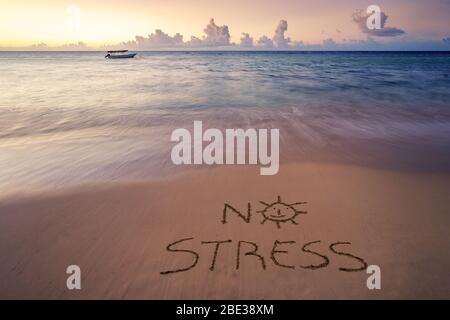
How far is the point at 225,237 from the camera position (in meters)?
4.25

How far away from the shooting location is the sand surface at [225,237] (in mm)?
3480

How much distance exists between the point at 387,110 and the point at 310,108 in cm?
310

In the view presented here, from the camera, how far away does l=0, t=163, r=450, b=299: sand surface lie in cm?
348

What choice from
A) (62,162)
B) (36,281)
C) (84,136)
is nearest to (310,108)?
(84,136)

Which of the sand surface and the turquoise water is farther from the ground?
the turquoise water

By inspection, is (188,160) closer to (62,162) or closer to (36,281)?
(62,162)

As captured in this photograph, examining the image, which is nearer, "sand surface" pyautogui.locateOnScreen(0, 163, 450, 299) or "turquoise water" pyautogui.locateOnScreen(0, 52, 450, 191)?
"sand surface" pyautogui.locateOnScreen(0, 163, 450, 299)

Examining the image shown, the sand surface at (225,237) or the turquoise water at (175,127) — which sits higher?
the turquoise water at (175,127)

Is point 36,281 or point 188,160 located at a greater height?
point 188,160

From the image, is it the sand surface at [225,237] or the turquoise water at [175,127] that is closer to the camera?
the sand surface at [225,237]

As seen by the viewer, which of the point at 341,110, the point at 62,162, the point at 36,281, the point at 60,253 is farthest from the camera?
the point at 341,110
